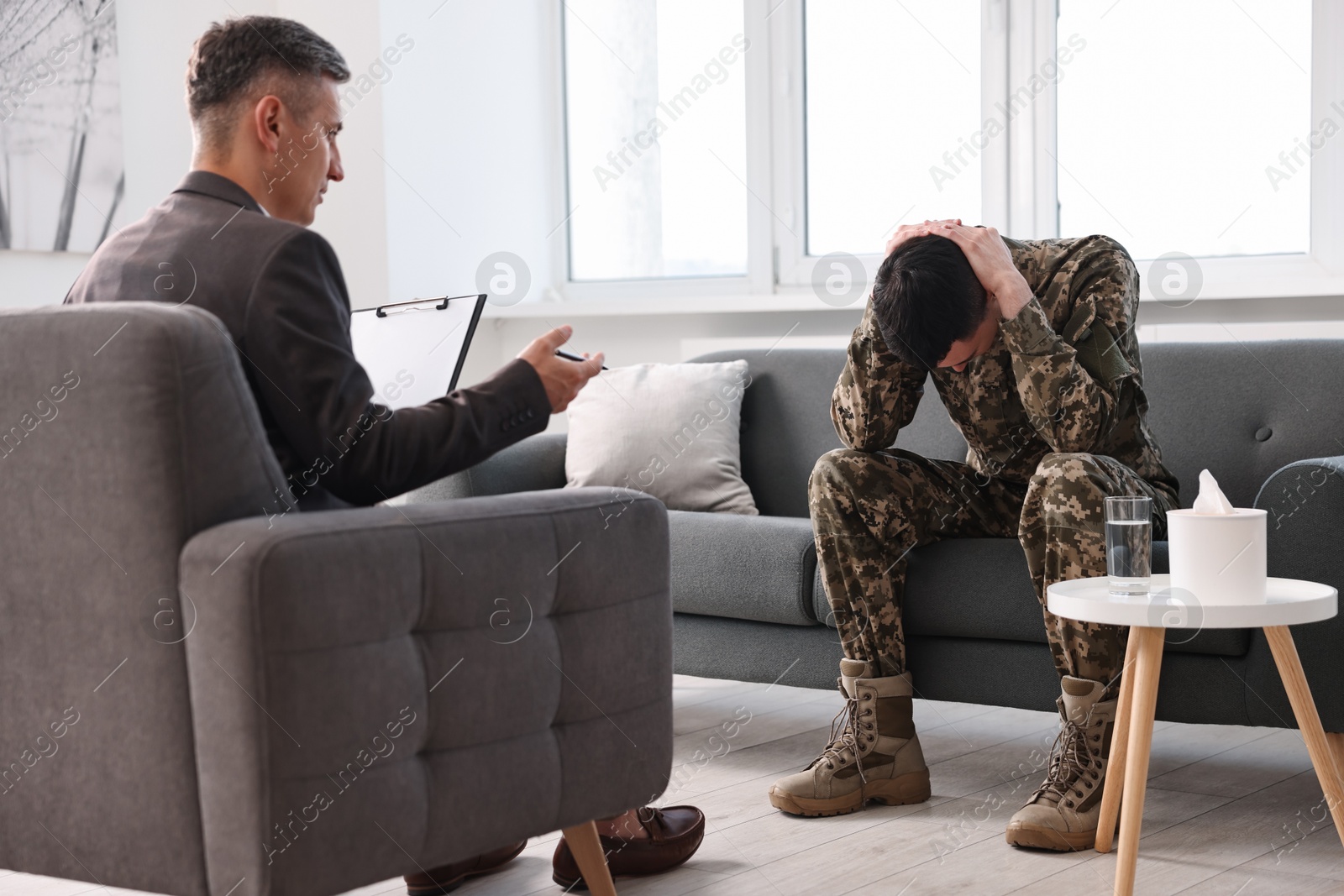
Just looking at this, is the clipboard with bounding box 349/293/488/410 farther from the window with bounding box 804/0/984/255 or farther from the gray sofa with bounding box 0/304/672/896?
the window with bounding box 804/0/984/255

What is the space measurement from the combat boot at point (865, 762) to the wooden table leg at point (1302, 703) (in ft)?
2.10

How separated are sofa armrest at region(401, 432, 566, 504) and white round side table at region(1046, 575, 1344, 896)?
51.9 inches

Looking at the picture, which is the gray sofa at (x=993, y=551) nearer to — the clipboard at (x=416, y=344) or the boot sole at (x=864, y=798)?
the boot sole at (x=864, y=798)

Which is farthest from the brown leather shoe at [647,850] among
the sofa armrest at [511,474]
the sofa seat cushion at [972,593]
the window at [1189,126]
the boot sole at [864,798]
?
the window at [1189,126]

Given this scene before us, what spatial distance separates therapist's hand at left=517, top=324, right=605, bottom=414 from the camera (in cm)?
146

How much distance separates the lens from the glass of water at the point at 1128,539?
173 cm

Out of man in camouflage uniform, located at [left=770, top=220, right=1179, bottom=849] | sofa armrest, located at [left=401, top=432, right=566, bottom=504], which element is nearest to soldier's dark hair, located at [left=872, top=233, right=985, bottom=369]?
man in camouflage uniform, located at [left=770, top=220, right=1179, bottom=849]

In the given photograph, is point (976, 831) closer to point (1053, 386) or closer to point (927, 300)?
point (1053, 386)

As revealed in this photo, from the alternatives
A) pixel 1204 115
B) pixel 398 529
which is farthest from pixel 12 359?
pixel 1204 115

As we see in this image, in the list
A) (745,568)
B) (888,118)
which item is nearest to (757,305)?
(888,118)

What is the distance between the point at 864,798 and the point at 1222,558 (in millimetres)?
797

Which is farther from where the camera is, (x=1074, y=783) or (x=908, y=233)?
(x=908, y=233)

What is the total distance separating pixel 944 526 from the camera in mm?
2287

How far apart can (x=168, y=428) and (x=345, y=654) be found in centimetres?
25
